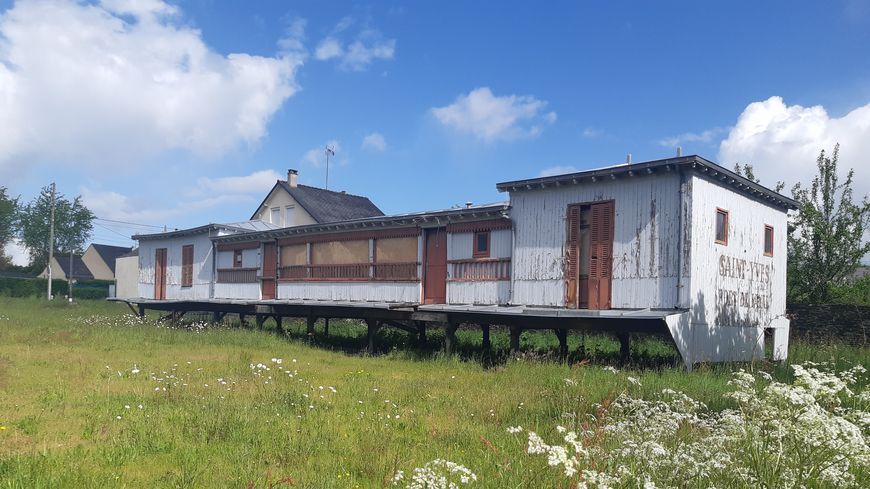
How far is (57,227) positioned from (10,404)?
82.8 m

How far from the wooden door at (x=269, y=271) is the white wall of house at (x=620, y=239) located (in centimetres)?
1097

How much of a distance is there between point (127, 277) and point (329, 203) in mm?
22117

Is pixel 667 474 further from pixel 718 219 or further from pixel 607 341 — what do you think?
pixel 607 341

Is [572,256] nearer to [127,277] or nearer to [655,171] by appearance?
[655,171]

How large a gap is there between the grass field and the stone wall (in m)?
2.30

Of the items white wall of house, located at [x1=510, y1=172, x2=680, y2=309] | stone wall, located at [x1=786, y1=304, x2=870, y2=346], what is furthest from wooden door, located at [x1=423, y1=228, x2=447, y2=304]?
stone wall, located at [x1=786, y1=304, x2=870, y2=346]

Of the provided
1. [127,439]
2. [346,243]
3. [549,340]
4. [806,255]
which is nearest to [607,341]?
[549,340]

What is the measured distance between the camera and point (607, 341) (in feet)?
70.9

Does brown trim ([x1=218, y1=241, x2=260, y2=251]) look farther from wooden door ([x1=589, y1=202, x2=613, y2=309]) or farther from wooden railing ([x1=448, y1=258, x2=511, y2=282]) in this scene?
wooden door ([x1=589, y1=202, x2=613, y2=309])

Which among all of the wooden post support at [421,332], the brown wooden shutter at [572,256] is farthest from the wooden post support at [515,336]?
the wooden post support at [421,332]

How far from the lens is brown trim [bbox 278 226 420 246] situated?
1892 centimetres

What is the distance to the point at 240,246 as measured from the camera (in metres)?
25.0

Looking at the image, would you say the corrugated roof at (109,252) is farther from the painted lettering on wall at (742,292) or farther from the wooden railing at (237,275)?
the painted lettering on wall at (742,292)

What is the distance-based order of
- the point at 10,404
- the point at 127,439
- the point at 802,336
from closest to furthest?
the point at 127,439
the point at 10,404
the point at 802,336
